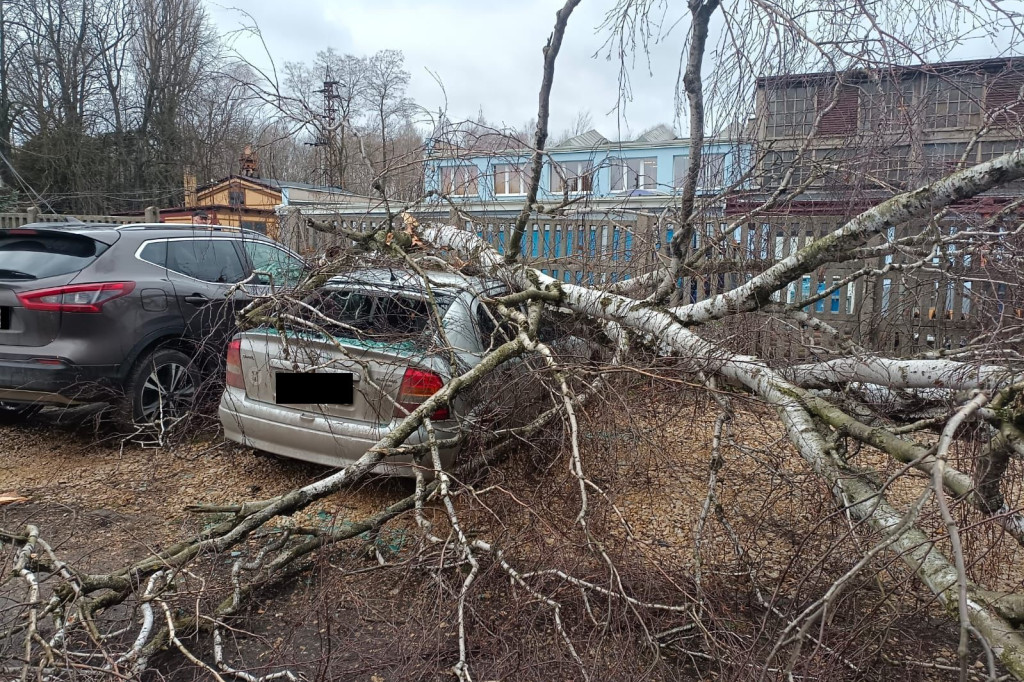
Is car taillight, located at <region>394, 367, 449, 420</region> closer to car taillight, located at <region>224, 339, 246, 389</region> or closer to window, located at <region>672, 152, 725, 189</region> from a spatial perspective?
car taillight, located at <region>224, 339, 246, 389</region>

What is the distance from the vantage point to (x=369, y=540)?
127 inches

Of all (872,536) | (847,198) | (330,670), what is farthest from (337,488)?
(847,198)

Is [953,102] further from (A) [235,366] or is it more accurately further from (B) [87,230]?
(B) [87,230]

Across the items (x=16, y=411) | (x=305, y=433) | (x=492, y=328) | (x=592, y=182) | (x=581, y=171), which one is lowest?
(x=16, y=411)

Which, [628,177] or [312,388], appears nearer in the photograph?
[312,388]

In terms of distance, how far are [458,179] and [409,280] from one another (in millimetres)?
1000

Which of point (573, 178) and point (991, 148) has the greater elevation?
point (991, 148)

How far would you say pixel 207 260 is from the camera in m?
5.64

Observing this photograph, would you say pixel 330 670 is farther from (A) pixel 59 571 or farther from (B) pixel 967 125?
(B) pixel 967 125

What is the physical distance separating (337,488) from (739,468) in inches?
94.5

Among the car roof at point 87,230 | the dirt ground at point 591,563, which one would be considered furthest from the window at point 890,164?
the car roof at point 87,230

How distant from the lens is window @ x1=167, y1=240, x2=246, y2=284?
5.43 meters

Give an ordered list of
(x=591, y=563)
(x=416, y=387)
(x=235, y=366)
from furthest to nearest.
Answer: (x=235, y=366) → (x=416, y=387) → (x=591, y=563)

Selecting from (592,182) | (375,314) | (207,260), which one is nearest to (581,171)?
(592,182)
